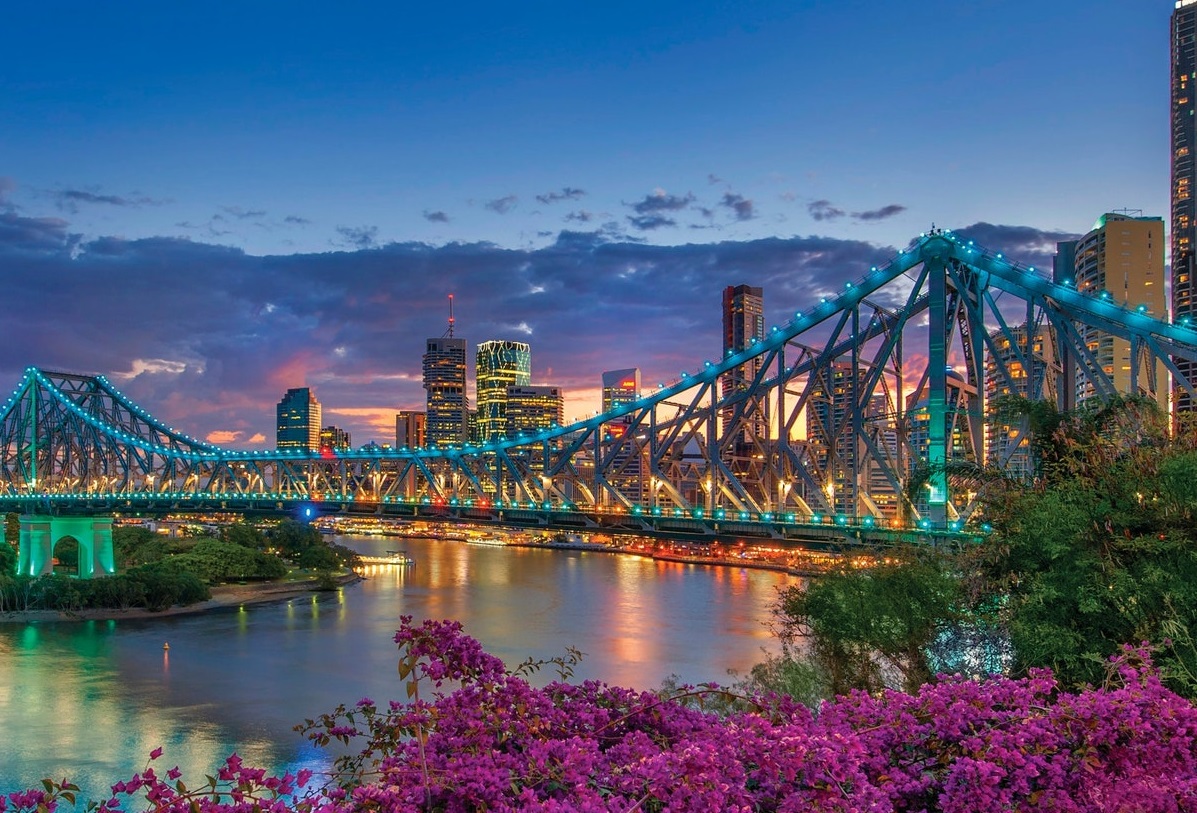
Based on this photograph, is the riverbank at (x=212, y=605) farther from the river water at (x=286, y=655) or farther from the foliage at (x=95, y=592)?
the river water at (x=286, y=655)

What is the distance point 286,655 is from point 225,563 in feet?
87.7

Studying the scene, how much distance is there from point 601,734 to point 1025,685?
362 centimetres

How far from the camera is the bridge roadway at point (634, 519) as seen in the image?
31359 mm

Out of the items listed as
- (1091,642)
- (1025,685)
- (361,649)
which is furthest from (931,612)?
(361,649)

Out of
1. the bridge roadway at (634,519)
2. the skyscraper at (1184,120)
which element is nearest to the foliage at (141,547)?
the bridge roadway at (634,519)

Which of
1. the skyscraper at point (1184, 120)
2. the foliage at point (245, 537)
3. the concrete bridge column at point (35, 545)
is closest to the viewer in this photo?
the concrete bridge column at point (35, 545)

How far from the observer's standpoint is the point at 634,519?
1583 inches

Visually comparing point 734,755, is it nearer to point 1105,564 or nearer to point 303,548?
point 1105,564

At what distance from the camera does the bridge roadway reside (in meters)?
31.4

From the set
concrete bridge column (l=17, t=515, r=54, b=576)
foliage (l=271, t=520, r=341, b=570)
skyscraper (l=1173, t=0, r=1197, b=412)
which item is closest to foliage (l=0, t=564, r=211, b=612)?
concrete bridge column (l=17, t=515, r=54, b=576)

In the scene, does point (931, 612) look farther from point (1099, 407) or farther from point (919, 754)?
point (919, 754)

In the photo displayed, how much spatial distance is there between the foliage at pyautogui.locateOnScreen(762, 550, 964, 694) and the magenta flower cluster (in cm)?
1209

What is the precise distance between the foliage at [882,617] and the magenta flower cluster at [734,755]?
12091 mm

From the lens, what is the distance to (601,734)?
7133 mm
